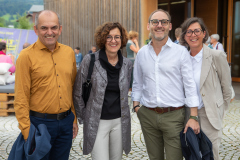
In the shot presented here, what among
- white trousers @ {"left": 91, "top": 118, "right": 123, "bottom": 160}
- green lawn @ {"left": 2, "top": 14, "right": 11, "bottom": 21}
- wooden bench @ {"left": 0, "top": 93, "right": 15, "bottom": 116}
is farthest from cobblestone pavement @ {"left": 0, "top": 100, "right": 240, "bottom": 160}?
green lawn @ {"left": 2, "top": 14, "right": 11, "bottom": 21}

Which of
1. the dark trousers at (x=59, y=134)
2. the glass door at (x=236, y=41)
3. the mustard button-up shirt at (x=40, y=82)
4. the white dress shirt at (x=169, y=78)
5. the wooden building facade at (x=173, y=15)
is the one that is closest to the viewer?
the mustard button-up shirt at (x=40, y=82)

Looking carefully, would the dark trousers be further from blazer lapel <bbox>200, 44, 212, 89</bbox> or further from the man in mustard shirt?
blazer lapel <bbox>200, 44, 212, 89</bbox>

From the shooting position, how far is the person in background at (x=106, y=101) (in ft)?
9.38

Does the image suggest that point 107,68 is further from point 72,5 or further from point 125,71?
point 72,5

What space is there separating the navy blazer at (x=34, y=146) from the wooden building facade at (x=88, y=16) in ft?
30.5

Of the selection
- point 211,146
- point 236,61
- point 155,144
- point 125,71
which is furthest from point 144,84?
point 236,61

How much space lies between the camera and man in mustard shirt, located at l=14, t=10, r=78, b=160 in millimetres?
2541

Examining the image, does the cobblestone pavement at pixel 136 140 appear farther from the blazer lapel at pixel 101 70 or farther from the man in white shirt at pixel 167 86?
the blazer lapel at pixel 101 70

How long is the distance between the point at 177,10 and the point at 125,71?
1084cm

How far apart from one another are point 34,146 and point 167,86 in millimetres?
1425

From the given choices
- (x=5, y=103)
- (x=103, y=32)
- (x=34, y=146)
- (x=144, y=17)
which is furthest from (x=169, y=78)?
(x=144, y=17)

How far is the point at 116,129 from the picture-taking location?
9.65 feet

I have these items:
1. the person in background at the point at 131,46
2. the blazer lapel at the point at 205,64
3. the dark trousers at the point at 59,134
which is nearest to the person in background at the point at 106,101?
the dark trousers at the point at 59,134

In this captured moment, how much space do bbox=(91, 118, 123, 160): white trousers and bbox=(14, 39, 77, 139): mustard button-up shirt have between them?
45 centimetres
